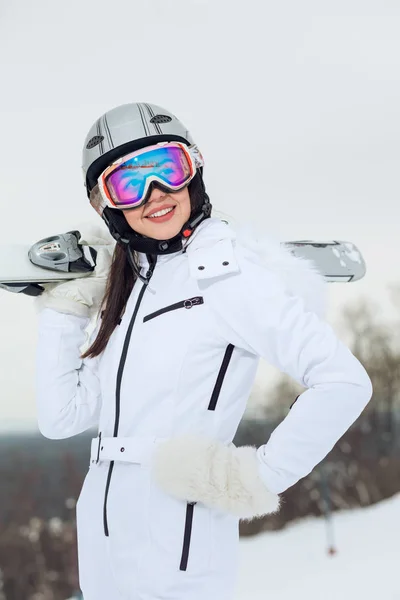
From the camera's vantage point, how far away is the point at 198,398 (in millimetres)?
1265

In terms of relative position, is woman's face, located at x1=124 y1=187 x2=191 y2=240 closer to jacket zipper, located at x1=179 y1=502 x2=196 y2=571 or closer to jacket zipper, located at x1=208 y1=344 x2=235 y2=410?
jacket zipper, located at x1=208 y1=344 x2=235 y2=410

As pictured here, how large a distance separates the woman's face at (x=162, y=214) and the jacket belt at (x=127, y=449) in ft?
1.29

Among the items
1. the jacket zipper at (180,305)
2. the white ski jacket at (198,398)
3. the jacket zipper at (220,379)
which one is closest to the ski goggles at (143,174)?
the white ski jacket at (198,398)

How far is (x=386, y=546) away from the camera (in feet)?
12.2

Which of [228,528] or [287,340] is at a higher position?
[287,340]

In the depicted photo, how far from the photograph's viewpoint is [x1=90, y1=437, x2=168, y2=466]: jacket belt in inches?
50.1

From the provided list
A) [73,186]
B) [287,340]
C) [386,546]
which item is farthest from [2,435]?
[287,340]

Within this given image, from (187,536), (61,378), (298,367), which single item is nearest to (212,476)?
(187,536)

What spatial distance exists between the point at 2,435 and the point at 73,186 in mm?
1410

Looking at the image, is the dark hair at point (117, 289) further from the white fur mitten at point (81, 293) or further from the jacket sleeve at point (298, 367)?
the jacket sleeve at point (298, 367)

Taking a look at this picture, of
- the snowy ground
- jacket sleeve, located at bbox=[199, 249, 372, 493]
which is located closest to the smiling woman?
jacket sleeve, located at bbox=[199, 249, 372, 493]

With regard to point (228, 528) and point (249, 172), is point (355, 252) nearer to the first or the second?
point (228, 528)

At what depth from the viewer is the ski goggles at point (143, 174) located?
1349 mm

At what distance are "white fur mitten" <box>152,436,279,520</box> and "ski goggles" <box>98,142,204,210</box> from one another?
48 cm
